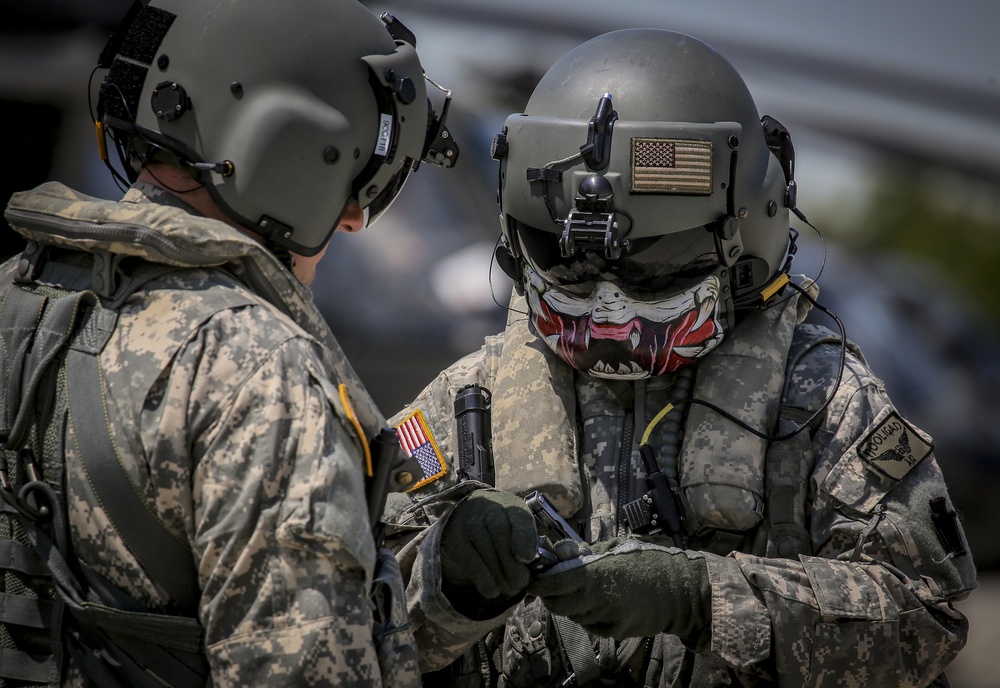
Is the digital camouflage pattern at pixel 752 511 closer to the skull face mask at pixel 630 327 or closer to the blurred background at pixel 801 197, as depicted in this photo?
the skull face mask at pixel 630 327

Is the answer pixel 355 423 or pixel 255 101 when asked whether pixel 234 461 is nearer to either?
pixel 355 423

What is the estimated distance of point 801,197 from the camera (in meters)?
7.46

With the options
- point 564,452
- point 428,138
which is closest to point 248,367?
point 428,138

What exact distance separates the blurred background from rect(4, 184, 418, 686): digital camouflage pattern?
460cm

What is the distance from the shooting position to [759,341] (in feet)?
11.8

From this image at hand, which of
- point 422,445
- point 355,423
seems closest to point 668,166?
point 422,445

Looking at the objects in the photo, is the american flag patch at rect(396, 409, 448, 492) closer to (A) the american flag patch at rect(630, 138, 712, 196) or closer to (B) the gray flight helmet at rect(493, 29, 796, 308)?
(B) the gray flight helmet at rect(493, 29, 796, 308)

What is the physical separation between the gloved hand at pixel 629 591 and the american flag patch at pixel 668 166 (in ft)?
3.48

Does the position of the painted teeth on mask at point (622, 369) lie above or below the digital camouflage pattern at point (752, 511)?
above

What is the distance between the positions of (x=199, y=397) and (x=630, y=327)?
1.68 meters

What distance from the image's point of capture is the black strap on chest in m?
2.07

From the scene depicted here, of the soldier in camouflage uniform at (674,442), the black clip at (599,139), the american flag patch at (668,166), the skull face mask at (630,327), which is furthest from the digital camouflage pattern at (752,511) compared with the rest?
the black clip at (599,139)

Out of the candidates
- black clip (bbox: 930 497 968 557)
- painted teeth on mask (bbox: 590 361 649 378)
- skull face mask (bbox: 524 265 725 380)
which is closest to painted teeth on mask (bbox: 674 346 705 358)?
skull face mask (bbox: 524 265 725 380)

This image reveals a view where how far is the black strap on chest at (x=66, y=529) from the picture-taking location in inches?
81.5
